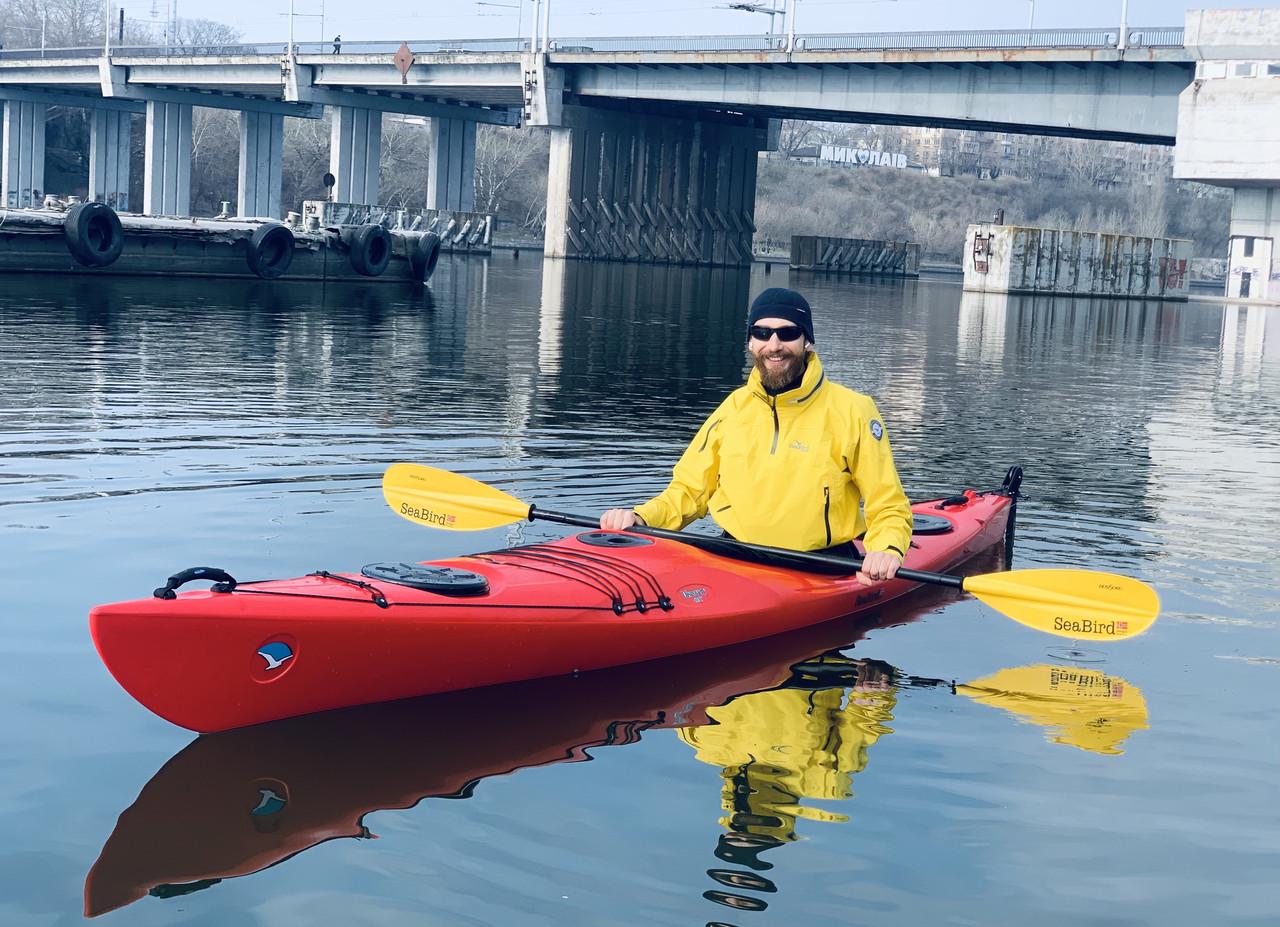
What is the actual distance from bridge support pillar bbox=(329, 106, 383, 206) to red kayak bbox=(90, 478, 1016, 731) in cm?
6132

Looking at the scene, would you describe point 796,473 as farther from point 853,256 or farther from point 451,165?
point 853,256

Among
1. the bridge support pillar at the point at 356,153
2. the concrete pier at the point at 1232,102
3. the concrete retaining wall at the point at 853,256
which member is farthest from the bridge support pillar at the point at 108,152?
the concrete pier at the point at 1232,102

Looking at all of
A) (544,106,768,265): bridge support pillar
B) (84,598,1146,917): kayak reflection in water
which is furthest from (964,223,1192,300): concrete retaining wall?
(84,598,1146,917): kayak reflection in water

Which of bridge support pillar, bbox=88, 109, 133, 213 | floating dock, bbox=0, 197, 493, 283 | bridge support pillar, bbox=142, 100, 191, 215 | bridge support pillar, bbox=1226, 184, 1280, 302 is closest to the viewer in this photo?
floating dock, bbox=0, 197, 493, 283

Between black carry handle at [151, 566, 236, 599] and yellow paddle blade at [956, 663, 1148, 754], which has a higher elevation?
black carry handle at [151, 566, 236, 599]

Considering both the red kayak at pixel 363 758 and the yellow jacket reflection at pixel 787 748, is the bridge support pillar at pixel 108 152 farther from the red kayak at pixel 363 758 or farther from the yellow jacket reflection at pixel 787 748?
the yellow jacket reflection at pixel 787 748

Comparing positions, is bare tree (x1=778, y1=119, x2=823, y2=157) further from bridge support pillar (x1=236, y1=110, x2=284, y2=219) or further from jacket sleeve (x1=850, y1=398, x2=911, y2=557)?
jacket sleeve (x1=850, y1=398, x2=911, y2=557)

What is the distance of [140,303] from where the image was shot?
26891 millimetres

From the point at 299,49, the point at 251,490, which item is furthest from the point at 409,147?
the point at 251,490

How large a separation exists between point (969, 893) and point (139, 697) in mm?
2919

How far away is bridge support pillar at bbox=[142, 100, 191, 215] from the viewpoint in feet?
241

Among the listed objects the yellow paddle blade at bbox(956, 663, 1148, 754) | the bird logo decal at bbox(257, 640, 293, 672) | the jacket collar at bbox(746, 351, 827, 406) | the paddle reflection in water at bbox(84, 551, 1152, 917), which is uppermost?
the jacket collar at bbox(746, 351, 827, 406)

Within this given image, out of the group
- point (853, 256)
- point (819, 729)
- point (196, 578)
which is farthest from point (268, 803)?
point (853, 256)

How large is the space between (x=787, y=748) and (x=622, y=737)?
66 cm
